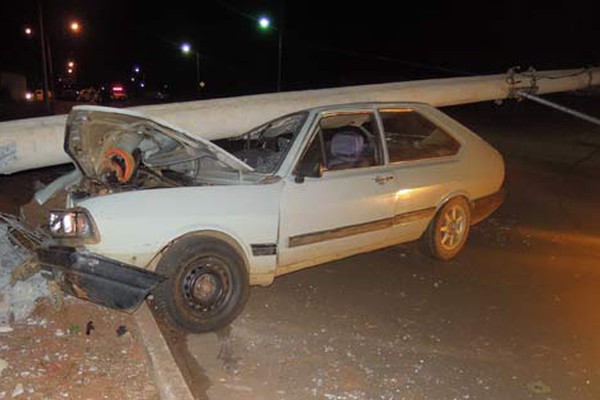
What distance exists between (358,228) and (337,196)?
42 centimetres

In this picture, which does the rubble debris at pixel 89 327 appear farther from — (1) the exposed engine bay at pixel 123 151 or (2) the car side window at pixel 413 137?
(2) the car side window at pixel 413 137

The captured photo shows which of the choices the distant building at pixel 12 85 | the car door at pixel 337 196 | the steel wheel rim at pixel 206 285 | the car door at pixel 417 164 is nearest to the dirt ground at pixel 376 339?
A: the steel wheel rim at pixel 206 285

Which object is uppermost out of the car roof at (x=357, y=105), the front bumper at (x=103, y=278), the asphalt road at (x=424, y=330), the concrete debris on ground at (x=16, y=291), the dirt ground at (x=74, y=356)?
the car roof at (x=357, y=105)

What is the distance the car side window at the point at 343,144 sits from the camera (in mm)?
4941

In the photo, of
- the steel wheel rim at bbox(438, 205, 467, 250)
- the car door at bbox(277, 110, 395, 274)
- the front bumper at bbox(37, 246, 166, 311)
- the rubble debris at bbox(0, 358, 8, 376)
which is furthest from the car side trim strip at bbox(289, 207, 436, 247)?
the rubble debris at bbox(0, 358, 8, 376)

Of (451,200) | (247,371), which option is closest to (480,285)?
(451,200)

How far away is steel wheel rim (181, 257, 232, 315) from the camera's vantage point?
14.3 feet

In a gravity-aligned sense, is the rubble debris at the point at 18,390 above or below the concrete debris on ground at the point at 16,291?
below

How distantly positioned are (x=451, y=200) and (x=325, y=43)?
141 feet

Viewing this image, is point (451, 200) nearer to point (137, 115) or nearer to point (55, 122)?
point (137, 115)

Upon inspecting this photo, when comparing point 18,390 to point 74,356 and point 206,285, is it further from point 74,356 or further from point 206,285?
point 206,285

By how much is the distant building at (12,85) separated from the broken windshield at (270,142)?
53158mm

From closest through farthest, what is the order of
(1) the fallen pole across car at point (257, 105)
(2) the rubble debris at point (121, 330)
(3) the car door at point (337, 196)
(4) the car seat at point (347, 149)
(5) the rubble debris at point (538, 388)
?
(5) the rubble debris at point (538, 388) < (2) the rubble debris at point (121, 330) < (3) the car door at point (337, 196) < (4) the car seat at point (347, 149) < (1) the fallen pole across car at point (257, 105)

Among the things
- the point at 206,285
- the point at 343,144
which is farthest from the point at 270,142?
the point at 206,285
